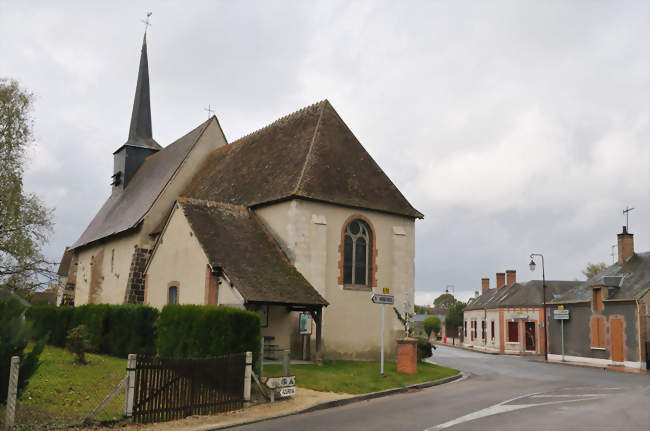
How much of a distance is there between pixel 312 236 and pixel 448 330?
54.7 meters

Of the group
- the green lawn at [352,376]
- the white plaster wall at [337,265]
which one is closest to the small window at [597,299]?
the white plaster wall at [337,265]

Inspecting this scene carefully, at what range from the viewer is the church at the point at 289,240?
732 inches

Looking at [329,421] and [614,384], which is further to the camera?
[614,384]

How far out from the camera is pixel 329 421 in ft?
35.5

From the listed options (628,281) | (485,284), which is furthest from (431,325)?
(628,281)

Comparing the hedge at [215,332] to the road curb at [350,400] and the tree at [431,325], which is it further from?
the tree at [431,325]

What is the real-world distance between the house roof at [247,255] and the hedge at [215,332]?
8.68 feet

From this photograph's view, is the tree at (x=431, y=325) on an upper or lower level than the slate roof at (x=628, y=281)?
lower

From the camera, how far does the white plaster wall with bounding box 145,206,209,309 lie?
61.0 feet

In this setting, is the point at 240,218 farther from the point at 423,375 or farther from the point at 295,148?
the point at 423,375

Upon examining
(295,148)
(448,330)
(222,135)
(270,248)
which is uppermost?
(222,135)

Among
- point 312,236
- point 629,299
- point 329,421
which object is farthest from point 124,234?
point 629,299

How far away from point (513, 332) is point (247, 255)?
3434 centimetres

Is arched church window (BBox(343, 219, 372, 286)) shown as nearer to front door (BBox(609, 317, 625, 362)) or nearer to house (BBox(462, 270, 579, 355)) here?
front door (BBox(609, 317, 625, 362))
